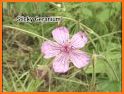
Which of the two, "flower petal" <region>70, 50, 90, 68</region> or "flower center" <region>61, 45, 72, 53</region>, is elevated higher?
"flower center" <region>61, 45, 72, 53</region>

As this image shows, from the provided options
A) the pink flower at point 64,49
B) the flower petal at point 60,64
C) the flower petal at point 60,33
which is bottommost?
the flower petal at point 60,64

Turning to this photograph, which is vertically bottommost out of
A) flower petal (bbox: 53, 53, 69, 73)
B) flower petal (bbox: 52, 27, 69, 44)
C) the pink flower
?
flower petal (bbox: 53, 53, 69, 73)

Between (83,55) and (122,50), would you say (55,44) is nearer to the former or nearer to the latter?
(83,55)

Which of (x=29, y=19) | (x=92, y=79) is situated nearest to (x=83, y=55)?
(x=92, y=79)

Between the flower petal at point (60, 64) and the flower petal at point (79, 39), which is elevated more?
the flower petal at point (79, 39)
